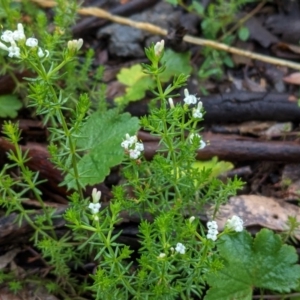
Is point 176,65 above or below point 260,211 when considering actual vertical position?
above

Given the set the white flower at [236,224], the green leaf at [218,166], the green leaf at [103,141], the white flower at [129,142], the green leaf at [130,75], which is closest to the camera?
the white flower at [236,224]

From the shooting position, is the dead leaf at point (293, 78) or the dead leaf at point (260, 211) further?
the dead leaf at point (293, 78)

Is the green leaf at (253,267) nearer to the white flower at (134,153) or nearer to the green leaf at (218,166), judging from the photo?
the green leaf at (218,166)

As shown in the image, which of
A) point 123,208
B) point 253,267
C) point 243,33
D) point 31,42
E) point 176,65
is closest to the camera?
point 31,42

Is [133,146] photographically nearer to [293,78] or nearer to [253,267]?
[253,267]

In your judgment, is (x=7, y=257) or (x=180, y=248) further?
(x=7, y=257)

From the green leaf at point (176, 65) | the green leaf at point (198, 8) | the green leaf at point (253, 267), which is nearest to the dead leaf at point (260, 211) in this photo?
the green leaf at point (253, 267)

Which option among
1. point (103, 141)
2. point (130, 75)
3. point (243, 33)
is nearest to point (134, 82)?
point (130, 75)
